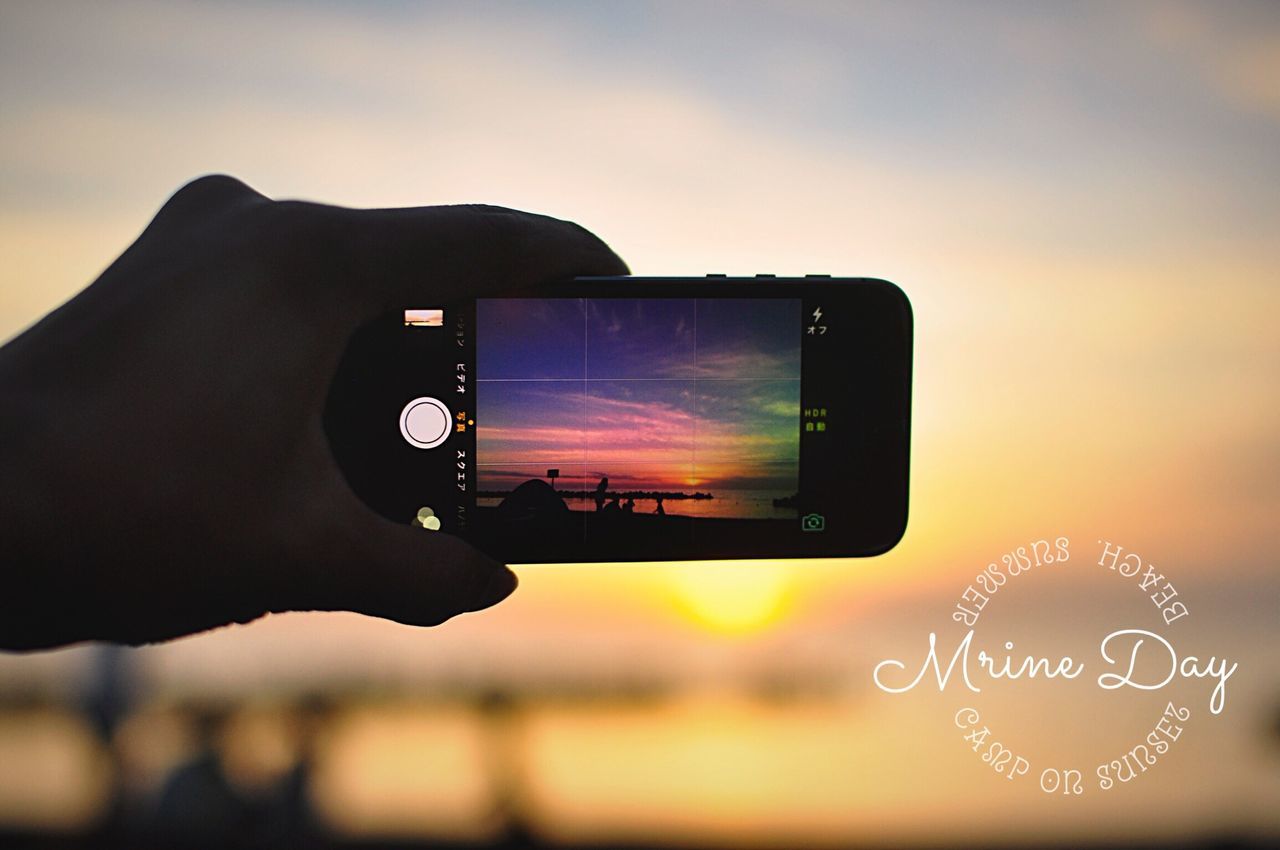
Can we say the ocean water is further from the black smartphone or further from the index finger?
the index finger

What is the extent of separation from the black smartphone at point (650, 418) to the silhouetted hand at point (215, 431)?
16 cm

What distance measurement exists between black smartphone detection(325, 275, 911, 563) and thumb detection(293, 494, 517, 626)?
124 millimetres

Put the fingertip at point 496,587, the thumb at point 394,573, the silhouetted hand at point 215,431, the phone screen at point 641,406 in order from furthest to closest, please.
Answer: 1. the phone screen at point 641,406
2. the fingertip at point 496,587
3. the thumb at point 394,573
4. the silhouetted hand at point 215,431

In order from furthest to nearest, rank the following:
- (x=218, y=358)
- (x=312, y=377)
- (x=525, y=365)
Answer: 1. (x=525, y=365)
2. (x=312, y=377)
3. (x=218, y=358)

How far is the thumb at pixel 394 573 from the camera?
207 cm

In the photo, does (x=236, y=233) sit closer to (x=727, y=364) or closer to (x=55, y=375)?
(x=55, y=375)

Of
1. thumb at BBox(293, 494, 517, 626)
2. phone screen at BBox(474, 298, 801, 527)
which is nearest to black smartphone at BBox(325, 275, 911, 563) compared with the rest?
phone screen at BBox(474, 298, 801, 527)

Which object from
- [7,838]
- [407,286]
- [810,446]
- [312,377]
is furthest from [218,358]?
[7,838]

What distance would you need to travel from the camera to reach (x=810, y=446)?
8.09 feet

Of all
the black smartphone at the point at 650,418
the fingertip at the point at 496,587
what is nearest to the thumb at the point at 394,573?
the fingertip at the point at 496,587

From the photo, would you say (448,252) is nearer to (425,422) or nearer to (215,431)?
(425,422)

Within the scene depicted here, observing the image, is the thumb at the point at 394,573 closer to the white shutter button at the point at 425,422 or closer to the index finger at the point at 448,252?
the white shutter button at the point at 425,422

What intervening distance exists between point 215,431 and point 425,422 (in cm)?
59

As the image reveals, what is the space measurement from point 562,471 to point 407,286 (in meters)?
0.59
